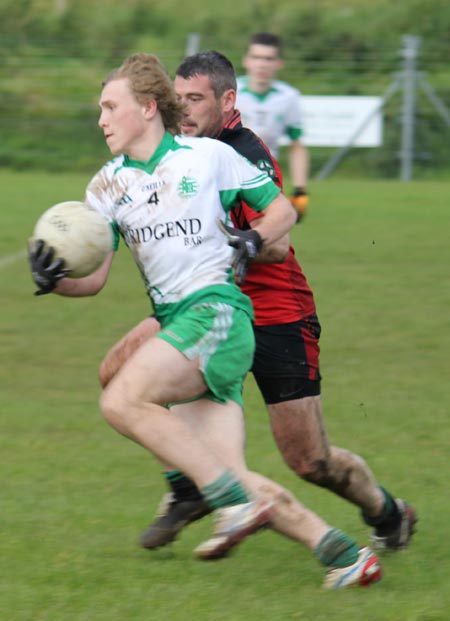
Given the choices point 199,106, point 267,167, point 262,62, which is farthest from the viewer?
point 262,62

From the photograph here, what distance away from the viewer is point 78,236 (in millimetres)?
4383

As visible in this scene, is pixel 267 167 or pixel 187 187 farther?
pixel 267 167

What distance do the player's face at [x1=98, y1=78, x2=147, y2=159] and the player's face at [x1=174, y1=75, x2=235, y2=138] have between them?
1.73ft

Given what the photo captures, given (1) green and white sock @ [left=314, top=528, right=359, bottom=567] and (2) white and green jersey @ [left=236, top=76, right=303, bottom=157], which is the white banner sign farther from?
(1) green and white sock @ [left=314, top=528, right=359, bottom=567]

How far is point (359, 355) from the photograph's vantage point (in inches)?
362

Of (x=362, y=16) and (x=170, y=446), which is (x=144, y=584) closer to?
(x=170, y=446)

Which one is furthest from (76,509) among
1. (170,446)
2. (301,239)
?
(301,239)

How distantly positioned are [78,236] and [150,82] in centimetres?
63

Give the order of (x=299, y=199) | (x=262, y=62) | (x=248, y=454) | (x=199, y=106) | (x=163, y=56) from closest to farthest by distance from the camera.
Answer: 1. (x=199, y=106)
2. (x=248, y=454)
3. (x=299, y=199)
4. (x=262, y=62)
5. (x=163, y=56)

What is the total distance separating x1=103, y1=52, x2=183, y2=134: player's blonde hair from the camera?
4531 mm

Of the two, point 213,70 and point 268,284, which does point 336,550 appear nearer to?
point 268,284

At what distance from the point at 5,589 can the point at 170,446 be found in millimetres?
872

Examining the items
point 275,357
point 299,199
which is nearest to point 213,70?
point 275,357

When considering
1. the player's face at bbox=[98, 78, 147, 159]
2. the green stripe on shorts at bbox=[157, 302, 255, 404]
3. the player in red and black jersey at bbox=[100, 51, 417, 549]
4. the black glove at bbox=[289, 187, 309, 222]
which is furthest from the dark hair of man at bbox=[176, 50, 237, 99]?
the black glove at bbox=[289, 187, 309, 222]
